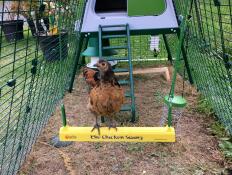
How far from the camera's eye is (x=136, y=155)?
3.24 meters

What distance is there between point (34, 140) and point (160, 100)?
1.82m

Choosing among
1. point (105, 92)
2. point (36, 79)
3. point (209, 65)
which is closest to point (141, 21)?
point (209, 65)

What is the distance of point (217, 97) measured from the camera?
4.09 m

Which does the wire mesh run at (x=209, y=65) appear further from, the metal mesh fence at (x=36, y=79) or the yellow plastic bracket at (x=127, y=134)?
the metal mesh fence at (x=36, y=79)

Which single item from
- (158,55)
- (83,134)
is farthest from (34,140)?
(158,55)

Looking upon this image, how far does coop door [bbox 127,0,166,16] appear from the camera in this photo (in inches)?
177

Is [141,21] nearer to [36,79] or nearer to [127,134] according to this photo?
[36,79]

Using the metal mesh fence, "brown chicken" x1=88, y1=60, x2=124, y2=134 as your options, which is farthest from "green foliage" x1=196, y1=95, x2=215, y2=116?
the metal mesh fence

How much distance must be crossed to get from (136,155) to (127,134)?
87 centimetres

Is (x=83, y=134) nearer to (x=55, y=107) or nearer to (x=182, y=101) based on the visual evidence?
(x=182, y=101)

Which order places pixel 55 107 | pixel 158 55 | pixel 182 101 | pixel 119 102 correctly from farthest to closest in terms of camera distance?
pixel 158 55
pixel 55 107
pixel 119 102
pixel 182 101

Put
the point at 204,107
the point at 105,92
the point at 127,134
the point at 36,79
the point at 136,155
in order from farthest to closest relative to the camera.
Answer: the point at 36,79 → the point at 204,107 → the point at 136,155 → the point at 105,92 → the point at 127,134

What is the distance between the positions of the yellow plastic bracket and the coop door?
2394 mm

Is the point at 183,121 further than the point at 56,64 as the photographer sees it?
No
